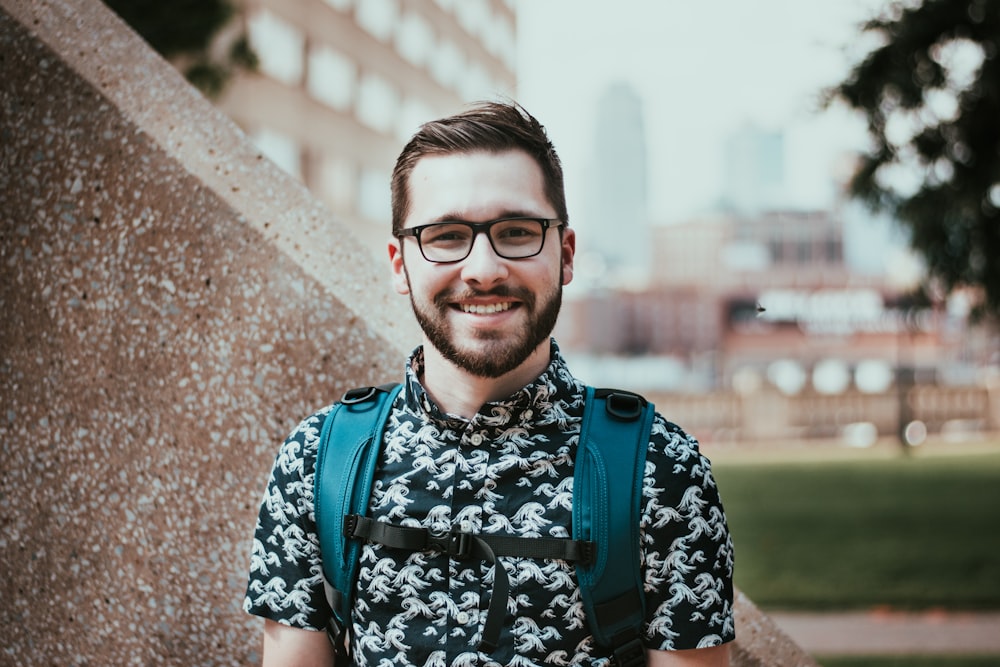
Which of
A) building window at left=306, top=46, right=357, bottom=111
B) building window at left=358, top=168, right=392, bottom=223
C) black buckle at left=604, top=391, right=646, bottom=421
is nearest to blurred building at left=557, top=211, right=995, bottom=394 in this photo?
building window at left=358, top=168, right=392, bottom=223

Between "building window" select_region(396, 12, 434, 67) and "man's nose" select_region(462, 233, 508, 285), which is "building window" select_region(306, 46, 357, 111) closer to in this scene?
"building window" select_region(396, 12, 434, 67)

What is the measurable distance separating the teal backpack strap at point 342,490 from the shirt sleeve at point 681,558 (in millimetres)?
491

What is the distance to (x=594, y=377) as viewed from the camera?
5331cm

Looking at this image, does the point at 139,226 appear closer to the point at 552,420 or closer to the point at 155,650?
the point at 155,650

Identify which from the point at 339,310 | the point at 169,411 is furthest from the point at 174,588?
the point at 339,310

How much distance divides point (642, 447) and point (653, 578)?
0.22m

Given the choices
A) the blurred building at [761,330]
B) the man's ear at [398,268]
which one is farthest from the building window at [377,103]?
the man's ear at [398,268]

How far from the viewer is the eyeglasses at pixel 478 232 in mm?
1731

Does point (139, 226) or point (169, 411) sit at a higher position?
point (139, 226)

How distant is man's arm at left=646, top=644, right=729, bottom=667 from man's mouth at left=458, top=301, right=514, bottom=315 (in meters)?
0.63

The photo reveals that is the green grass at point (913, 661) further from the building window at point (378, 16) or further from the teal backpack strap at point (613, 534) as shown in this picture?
the building window at point (378, 16)

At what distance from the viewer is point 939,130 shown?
1041 centimetres

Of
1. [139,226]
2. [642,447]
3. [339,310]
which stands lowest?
[642,447]

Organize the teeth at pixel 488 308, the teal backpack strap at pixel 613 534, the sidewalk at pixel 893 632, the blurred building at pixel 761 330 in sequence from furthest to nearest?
1. the blurred building at pixel 761 330
2. the sidewalk at pixel 893 632
3. the teeth at pixel 488 308
4. the teal backpack strap at pixel 613 534
